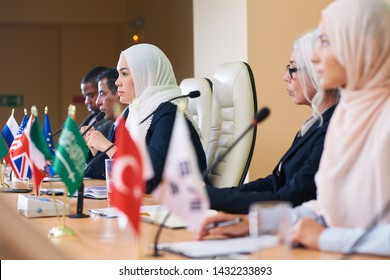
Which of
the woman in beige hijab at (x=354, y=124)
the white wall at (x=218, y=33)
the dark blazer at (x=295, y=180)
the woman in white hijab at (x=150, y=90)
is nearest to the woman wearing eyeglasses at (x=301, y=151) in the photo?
the dark blazer at (x=295, y=180)

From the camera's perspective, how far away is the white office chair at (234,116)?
3.09m

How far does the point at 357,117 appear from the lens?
1.70m

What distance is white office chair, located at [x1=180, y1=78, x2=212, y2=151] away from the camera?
345 cm

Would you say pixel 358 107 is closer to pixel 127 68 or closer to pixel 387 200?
pixel 387 200

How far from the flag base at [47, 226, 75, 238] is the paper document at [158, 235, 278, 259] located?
1.11 feet

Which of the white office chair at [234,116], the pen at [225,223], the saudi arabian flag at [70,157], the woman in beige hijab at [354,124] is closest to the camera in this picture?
the woman in beige hijab at [354,124]

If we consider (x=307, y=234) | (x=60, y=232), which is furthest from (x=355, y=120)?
(x=60, y=232)

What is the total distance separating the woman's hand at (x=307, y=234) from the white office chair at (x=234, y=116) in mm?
1475

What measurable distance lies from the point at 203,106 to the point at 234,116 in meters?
0.33

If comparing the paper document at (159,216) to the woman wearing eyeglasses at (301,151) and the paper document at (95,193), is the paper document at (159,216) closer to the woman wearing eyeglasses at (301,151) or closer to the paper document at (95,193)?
the woman wearing eyeglasses at (301,151)

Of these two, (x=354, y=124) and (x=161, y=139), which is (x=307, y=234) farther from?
(x=161, y=139)

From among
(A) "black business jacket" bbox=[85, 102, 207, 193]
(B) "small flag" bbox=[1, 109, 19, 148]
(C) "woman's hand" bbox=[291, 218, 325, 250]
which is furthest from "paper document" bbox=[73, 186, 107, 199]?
(C) "woman's hand" bbox=[291, 218, 325, 250]

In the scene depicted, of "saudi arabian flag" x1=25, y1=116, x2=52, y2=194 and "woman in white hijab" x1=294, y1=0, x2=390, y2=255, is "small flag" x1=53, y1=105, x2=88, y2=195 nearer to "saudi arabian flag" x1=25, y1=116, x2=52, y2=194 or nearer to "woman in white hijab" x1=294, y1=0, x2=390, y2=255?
"saudi arabian flag" x1=25, y1=116, x2=52, y2=194
